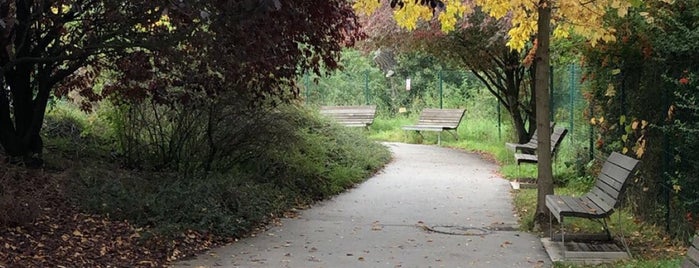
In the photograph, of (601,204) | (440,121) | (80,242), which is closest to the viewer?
(80,242)

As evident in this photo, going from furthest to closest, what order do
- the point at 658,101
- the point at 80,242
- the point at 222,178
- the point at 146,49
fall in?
the point at 222,178 → the point at 146,49 → the point at 658,101 → the point at 80,242

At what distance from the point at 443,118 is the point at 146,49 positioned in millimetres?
13902

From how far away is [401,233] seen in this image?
827 cm

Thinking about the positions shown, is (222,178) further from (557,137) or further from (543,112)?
(557,137)

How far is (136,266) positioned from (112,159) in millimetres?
4050

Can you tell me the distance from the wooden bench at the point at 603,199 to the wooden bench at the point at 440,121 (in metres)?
13.0

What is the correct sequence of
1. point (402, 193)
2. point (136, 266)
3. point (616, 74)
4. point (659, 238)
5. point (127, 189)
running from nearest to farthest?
point (136, 266) → point (659, 238) → point (127, 189) → point (616, 74) → point (402, 193)

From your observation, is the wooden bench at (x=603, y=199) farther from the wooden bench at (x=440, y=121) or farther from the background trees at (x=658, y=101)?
the wooden bench at (x=440, y=121)

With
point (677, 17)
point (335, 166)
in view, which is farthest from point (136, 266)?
point (335, 166)

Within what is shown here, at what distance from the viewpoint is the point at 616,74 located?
8844mm

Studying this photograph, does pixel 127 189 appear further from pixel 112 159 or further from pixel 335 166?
pixel 335 166

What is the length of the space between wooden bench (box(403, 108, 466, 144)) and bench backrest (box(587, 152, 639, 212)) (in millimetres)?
13024

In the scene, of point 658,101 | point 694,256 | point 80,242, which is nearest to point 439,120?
point 658,101

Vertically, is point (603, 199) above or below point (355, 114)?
below
